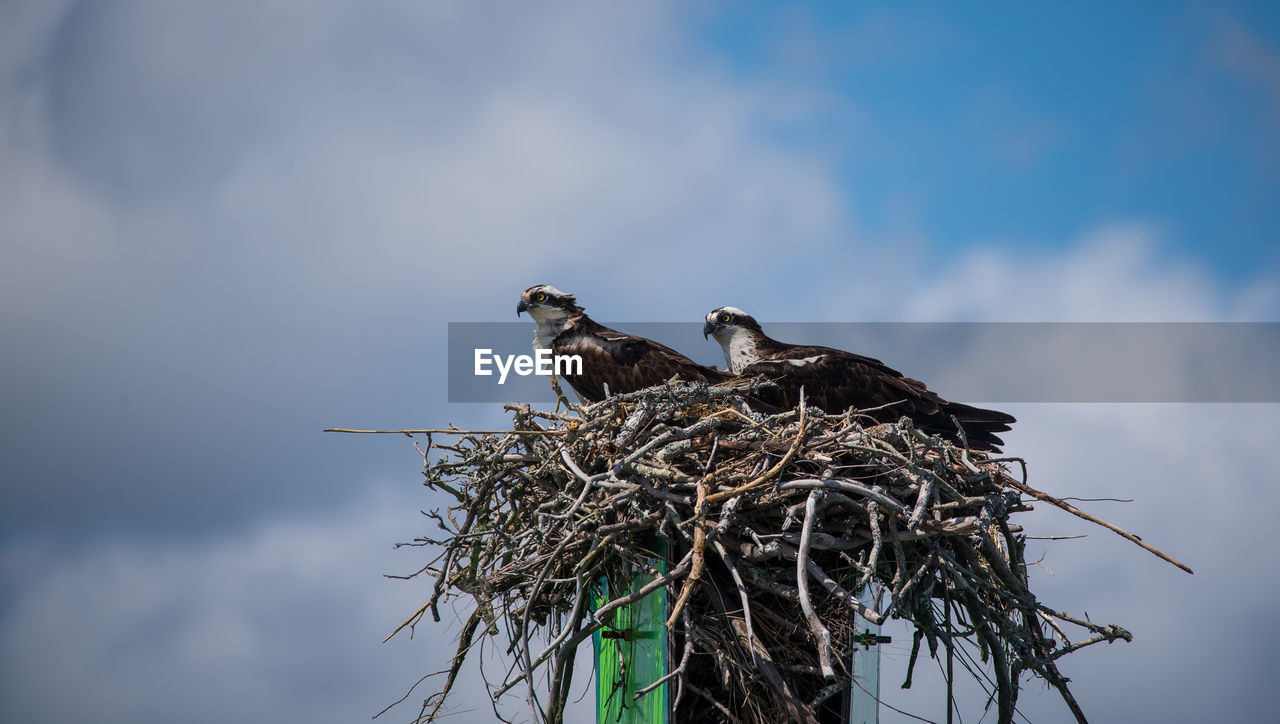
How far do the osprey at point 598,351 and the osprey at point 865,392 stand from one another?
1.75 ft

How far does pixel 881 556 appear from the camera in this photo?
6566mm

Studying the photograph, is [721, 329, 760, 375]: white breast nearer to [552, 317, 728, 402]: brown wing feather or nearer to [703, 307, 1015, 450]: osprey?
[703, 307, 1015, 450]: osprey

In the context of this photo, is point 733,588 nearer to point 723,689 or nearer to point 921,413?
point 723,689

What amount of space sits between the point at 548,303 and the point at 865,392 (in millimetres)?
2941

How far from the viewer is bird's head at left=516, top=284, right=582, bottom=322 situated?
9.88m

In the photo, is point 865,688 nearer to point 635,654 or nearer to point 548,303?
point 635,654

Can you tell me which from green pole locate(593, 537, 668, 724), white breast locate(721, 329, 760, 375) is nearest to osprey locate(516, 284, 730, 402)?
white breast locate(721, 329, 760, 375)

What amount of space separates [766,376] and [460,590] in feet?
10.5

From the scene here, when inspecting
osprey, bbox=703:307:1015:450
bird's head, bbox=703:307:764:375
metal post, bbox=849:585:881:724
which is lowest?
metal post, bbox=849:585:881:724

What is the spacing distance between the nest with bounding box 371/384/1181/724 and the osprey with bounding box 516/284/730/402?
68.3 inches

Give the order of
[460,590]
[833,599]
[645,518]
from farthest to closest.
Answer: [460,590], [833,599], [645,518]

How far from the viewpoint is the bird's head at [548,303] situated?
9875 millimetres

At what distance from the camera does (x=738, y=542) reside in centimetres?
634

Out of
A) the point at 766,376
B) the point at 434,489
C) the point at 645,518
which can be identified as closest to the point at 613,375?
the point at 766,376
